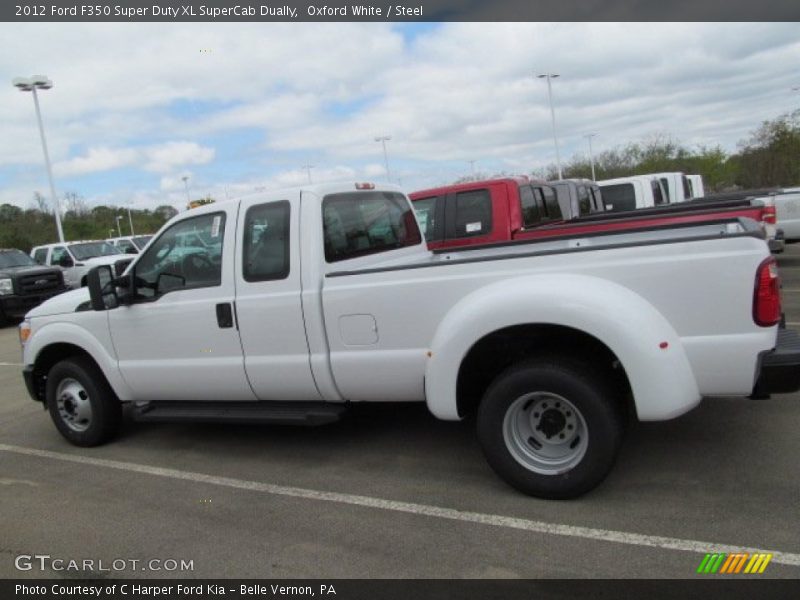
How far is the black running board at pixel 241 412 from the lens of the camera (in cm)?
444

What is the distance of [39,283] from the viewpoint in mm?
16234

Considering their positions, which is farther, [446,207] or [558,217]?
[558,217]

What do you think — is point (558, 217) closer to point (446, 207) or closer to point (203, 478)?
point (446, 207)

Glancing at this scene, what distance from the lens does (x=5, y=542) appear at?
3920 mm

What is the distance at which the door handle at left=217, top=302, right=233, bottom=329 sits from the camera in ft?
15.0

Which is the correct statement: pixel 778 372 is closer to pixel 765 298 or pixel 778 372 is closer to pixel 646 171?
pixel 765 298

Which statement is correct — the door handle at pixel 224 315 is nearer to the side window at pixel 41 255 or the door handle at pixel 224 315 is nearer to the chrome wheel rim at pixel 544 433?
the chrome wheel rim at pixel 544 433

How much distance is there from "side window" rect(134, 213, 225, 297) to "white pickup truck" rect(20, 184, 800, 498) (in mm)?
16

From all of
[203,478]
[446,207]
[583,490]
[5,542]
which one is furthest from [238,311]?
[446,207]

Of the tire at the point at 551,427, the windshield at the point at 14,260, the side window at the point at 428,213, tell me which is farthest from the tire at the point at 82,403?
the windshield at the point at 14,260

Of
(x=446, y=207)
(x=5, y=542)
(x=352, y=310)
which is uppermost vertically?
(x=446, y=207)

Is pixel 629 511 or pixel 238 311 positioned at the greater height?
pixel 238 311
